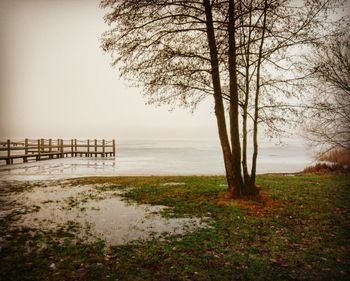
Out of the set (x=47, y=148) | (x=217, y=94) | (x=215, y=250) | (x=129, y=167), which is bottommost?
(x=215, y=250)

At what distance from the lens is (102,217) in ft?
26.0

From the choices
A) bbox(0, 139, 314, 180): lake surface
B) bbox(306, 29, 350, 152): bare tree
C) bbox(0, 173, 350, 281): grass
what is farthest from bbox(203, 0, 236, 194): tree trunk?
bbox(306, 29, 350, 152): bare tree

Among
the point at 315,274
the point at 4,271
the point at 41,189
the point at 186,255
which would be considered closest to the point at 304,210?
the point at 315,274

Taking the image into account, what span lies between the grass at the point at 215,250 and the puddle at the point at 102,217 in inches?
13.8

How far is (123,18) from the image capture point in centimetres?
944

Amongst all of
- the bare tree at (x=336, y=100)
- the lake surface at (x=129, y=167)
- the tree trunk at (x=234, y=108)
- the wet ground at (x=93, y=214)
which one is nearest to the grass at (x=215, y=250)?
the wet ground at (x=93, y=214)

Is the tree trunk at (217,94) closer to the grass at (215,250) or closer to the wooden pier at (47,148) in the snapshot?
the grass at (215,250)

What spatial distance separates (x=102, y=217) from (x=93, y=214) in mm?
414

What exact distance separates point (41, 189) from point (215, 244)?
28.4ft

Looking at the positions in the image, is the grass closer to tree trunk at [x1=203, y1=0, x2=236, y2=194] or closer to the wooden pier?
tree trunk at [x1=203, y1=0, x2=236, y2=194]

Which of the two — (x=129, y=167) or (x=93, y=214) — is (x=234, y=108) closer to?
(x=93, y=214)

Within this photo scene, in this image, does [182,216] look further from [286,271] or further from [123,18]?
[123,18]

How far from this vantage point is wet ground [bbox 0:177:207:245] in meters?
6.77

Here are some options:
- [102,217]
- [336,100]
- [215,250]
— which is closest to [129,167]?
[336,100]
